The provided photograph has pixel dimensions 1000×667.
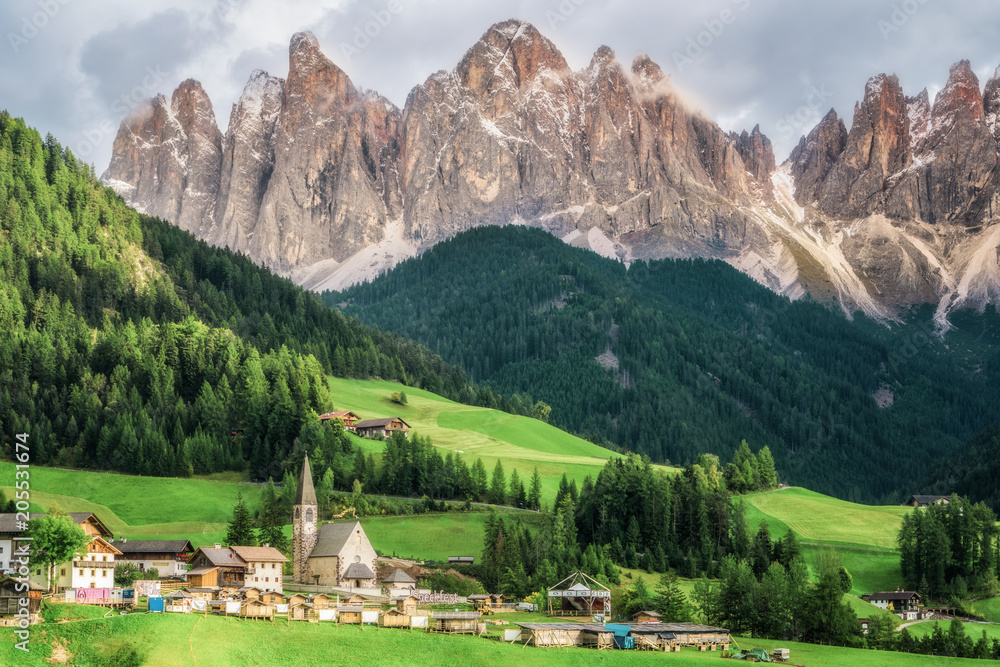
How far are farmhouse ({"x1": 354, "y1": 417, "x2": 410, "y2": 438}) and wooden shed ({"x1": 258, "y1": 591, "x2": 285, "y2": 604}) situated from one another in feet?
300

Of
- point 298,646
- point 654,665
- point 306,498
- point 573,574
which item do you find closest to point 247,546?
point 306,498

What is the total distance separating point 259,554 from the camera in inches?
4114

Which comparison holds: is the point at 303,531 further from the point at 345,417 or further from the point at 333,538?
the point at 345,417

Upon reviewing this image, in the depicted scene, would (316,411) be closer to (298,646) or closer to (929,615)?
(929,615)

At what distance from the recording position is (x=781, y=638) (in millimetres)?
93875

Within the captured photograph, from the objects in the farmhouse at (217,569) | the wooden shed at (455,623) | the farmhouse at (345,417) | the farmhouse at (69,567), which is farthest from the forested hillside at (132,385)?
the wooden shed at (455,623)

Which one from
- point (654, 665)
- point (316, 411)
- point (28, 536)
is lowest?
point (654, 665)

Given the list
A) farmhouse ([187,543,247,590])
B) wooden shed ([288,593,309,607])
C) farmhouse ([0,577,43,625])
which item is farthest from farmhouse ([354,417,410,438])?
farmhouse ([0,577,43,625])

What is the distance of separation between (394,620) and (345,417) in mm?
98865

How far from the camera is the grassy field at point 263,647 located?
210 feet

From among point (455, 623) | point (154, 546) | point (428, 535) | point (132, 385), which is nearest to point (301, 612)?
point (455, 623)

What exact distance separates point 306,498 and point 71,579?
28.2 m

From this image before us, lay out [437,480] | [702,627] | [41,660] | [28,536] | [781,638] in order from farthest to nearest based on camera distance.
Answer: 1. [437,480]
2. [781,638]
3. [702,627]
4. [28,536]
5. [41,660]

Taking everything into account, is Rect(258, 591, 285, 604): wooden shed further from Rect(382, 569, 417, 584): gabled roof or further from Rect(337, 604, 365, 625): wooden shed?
Rect(382, 569, 417, 584): gabled roof
